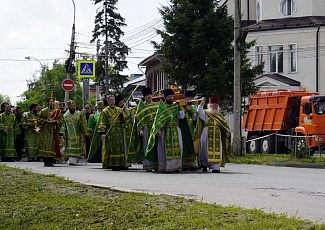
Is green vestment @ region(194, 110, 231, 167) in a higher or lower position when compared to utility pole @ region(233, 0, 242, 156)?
lower

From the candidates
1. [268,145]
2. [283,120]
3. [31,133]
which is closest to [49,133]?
[31,133]

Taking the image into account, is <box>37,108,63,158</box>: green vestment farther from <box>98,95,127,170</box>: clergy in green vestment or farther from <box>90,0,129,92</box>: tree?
<box>90,0,129,92</box>: tree

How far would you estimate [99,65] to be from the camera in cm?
7425

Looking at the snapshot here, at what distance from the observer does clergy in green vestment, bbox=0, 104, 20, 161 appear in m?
28.8

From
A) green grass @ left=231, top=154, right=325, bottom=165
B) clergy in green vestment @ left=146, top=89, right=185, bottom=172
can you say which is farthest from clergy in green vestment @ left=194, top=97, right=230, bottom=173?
green grass @ left=231, top=154, right=325, bottom=165

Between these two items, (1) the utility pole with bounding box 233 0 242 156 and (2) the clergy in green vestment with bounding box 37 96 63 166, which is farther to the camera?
(1) the utility pole with bounding box 233 0 242 156

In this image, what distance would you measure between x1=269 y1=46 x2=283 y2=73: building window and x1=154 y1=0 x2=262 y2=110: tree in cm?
1966

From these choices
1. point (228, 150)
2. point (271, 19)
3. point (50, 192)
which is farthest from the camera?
point (271, 19)

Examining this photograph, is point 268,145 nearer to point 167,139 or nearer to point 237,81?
point 237,81

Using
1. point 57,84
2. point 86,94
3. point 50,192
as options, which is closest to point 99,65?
point 57,84

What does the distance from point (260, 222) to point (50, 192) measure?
5.55 metres

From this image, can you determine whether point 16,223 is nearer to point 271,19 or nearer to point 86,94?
point 86,94

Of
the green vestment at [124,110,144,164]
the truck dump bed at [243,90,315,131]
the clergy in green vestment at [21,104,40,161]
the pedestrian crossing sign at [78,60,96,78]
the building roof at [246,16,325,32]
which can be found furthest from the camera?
the building roof at [246,16,325,32]

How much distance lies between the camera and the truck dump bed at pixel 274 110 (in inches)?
1489
